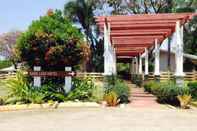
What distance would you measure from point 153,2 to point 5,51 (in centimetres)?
2920

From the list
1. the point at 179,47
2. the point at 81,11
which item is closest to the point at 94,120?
the point at 179,47

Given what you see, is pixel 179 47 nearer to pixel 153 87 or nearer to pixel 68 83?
pixel 153 87

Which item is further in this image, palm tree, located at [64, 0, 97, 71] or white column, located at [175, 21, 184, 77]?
palm tree, located at [64, 0, 97, 71]

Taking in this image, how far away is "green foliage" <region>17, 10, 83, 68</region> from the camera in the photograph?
20906 millimetres

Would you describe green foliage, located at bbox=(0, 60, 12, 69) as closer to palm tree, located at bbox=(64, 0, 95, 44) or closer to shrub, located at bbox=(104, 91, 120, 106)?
palm tree, located at bbox=(64, 0, 95, 44)

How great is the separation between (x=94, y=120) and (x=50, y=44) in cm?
728

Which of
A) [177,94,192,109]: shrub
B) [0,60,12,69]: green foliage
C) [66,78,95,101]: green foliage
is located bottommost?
[177,94,192,109]: shrub

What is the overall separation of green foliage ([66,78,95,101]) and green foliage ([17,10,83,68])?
3.09ft

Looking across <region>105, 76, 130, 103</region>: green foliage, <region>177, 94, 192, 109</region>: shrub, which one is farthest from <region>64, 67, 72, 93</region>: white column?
<region>177, 94, 192, 109</region>: shrub

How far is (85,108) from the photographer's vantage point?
18.5 meters

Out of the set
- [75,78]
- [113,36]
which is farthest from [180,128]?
[113,36]

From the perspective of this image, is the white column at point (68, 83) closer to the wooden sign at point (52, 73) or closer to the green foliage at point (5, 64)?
the wooden sign at point (52, 73)

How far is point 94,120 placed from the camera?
14.4 m

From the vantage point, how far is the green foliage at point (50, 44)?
823 inches
